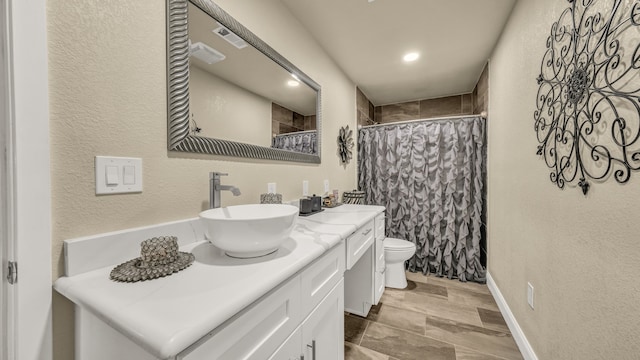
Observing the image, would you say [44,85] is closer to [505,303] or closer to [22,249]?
[22,249]

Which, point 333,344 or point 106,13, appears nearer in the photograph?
point 106,13

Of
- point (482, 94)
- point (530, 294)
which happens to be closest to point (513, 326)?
point (530, 294)

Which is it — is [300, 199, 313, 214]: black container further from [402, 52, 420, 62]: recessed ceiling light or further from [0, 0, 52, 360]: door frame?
[402, 52, 420, 62]: recessed ceiling light

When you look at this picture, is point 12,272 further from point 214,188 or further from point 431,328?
point 431,328

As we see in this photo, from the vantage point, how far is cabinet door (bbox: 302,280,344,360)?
846 millimetres

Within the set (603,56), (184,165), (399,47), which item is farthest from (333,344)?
(399,47)

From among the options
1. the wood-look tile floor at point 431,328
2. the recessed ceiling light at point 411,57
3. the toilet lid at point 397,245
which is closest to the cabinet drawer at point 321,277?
the wood-look tile floor at point 431,328

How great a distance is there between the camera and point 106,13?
2.42 feet

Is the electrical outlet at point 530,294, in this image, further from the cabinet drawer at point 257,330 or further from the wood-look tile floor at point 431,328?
the cabinet drawer at point 257,330

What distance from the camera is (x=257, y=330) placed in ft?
2.00

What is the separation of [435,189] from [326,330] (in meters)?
2.07

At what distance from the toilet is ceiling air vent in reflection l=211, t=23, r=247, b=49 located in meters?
1.97

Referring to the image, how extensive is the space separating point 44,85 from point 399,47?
233 cm

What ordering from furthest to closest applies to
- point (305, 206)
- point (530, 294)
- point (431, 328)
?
point (431, 328) → point (305, 206) → point (530, 294)
